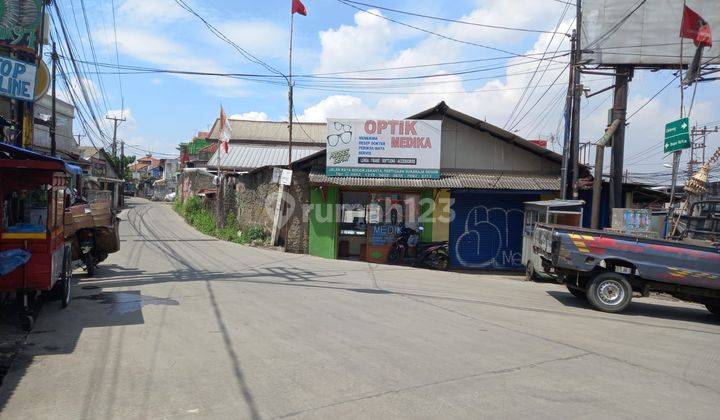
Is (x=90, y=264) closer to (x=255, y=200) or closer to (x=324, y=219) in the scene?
(x=324, y=219)

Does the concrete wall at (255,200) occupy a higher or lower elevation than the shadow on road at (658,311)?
higher

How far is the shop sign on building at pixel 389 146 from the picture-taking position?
1816 centimetres

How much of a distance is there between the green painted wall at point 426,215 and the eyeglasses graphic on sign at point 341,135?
127 inches

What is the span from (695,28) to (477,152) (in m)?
7.30

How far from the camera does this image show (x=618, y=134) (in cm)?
1683

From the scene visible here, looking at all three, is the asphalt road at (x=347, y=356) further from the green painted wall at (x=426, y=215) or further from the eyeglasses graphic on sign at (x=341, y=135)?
the eyeglasses graphic on sign at (x=341, y=135)

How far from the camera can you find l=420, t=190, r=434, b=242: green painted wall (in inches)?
728

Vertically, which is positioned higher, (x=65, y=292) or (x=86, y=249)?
(x=86, y=249)

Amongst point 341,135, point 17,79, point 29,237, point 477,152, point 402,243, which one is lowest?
Answer: point 402,243

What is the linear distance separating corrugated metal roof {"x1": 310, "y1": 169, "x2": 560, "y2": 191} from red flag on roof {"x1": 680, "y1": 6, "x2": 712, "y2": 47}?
19.0ft

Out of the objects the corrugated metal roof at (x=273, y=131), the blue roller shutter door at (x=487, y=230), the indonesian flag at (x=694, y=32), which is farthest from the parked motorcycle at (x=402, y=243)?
the corrugated metal roof at (x=273, y=131)

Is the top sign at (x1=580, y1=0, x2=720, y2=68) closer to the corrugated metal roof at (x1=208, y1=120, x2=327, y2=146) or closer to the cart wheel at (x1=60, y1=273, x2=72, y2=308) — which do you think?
the cart wheel at (x1=60, y1=273, x2=72, y2=308)

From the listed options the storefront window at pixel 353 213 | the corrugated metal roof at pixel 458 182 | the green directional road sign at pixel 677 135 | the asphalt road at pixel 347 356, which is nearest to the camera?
the asphalt road at pixel 347 356

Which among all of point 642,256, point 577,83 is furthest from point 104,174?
point 642,256
